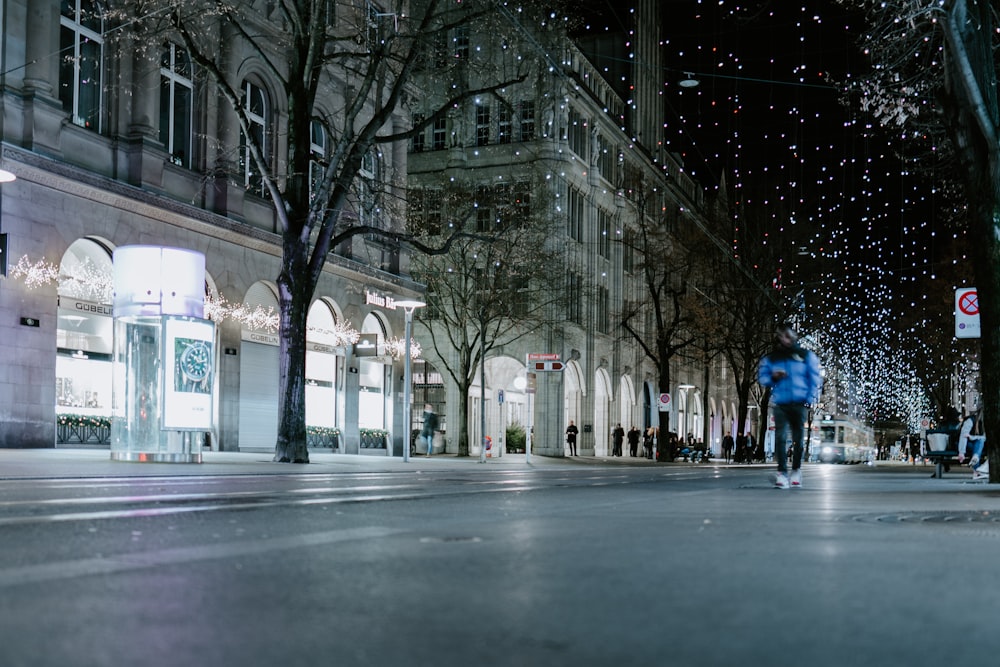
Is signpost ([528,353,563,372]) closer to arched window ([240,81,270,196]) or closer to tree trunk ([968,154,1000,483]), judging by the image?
arched window ([240,81,270,196])

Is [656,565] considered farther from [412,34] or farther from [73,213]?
[73,213]

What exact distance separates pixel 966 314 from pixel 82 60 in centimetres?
2021

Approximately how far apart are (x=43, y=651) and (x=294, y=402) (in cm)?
2022

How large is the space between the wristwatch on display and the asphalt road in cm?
1212

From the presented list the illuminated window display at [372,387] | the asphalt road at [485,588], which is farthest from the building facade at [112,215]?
the asphalt road at [485,588]

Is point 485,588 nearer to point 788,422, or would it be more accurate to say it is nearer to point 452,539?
point 452,539

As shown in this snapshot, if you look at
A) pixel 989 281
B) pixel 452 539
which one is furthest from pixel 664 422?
pixel 452 539

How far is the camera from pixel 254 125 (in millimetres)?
34625

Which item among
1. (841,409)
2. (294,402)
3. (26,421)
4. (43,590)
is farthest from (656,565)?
(841,409)

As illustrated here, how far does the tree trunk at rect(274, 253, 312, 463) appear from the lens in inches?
896

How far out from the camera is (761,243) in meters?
52.9

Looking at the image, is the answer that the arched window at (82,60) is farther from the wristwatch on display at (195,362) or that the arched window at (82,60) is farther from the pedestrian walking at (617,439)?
the pedestrian walking at (617,439)

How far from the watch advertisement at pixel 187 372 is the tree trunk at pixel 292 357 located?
2.47m

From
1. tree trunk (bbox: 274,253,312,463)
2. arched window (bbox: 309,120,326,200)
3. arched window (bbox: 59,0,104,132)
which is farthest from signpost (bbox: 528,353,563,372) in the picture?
arched window (bbox: 59,0,104,132)
